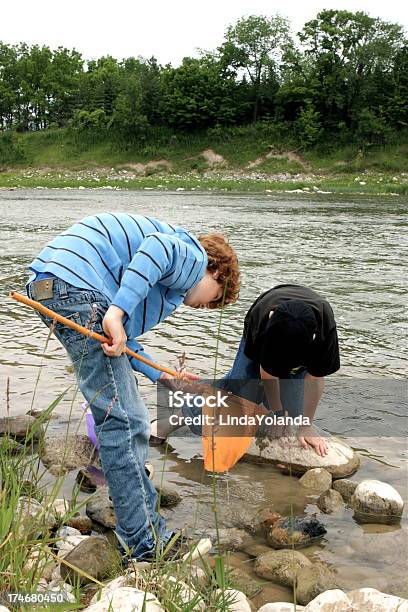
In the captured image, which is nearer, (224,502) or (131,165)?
(224,502)

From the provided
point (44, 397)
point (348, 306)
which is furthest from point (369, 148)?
point (44, 397)

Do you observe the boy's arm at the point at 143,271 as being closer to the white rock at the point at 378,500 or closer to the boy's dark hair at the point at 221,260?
the boy's dark hair at the point at 221,260

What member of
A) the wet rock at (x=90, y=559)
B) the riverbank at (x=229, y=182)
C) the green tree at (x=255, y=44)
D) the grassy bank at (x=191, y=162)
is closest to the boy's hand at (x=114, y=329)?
the wet rock at (x=90, y=559)

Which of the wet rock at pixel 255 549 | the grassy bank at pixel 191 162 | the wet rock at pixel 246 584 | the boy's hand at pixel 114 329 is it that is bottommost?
the wet rock at pixel 255 549

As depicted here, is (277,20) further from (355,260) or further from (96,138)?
(355,260)

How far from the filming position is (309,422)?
4.06 meters

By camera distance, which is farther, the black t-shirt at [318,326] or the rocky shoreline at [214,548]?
the black t-shirt at [318,326]

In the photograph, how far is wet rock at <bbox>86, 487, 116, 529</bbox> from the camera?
3.12 metres

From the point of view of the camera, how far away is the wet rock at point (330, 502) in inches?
131

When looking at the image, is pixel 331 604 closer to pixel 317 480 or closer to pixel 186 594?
pixel 186 594

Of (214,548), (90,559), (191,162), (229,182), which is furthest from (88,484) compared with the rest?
(191,162)

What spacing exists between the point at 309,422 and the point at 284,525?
1060 millimetres

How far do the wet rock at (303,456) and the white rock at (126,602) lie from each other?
5.35 ft

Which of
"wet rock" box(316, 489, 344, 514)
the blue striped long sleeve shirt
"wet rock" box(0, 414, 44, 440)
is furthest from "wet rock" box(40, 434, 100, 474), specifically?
"wet rock" box(316, 489, 344, 514)
